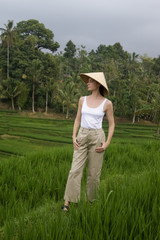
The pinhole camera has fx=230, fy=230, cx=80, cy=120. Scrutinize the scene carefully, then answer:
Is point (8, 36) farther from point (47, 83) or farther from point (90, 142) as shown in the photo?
point (90, 142)

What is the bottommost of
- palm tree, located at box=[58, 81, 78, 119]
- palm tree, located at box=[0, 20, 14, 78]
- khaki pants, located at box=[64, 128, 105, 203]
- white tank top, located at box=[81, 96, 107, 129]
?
khaki pants, located at box=[64, 128, 105, 203]

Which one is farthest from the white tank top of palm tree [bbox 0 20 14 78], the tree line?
palm tree [bbox 0 20 14 78]

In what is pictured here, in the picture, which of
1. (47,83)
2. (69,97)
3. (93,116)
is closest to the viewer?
(93,116)

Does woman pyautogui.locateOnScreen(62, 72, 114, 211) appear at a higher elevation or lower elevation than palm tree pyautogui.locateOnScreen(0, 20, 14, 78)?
lower

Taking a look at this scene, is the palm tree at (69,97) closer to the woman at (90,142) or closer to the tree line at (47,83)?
the tree line at (47,83)

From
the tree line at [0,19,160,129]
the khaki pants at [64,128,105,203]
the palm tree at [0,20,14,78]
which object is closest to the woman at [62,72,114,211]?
the khaki pants at [64,128,105,203]

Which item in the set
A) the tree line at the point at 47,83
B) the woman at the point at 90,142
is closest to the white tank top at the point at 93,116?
the woman at the point at 90,142

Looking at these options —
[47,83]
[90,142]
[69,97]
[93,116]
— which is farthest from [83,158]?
[47,83]

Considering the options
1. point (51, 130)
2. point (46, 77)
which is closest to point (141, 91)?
point (46, 77)

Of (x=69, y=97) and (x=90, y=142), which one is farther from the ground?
(x=69, y=97)

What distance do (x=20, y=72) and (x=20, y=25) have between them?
17529mm

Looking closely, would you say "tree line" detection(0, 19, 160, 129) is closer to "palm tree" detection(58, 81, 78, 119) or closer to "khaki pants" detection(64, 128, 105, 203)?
"palm tree" detection(58, 81, 78, 119)

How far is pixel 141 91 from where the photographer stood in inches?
791

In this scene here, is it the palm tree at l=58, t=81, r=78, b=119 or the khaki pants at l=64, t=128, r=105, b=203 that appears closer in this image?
the khaki pants at l=64, t=128, r=105, b=203
